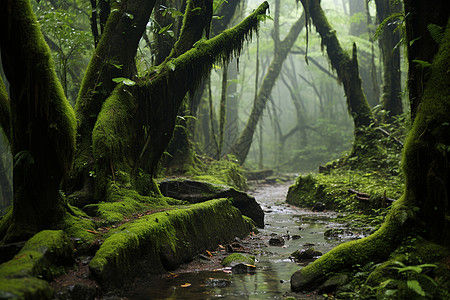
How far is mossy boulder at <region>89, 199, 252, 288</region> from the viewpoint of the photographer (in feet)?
12.5

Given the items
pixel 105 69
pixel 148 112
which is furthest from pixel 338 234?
pixel 105 69

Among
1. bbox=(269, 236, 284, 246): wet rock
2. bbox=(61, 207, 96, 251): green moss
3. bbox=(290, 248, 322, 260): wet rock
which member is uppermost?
bbox=(61, 207, 96, 251): green moss

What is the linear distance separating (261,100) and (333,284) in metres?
17.3

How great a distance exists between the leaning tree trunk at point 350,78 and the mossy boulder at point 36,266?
11.3 m

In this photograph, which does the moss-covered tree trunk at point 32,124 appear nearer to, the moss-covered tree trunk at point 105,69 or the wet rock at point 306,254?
the moss-covered tree trunk at point 105,69

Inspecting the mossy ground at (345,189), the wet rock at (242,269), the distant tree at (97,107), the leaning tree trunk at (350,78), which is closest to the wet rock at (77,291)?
the distant tree at (97,107)

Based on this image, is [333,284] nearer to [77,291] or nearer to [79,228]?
[77,291]

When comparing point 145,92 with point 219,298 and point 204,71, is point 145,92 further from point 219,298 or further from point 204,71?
point 219,298

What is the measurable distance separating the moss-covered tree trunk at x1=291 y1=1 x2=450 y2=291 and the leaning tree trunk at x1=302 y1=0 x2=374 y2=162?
9.14 meters

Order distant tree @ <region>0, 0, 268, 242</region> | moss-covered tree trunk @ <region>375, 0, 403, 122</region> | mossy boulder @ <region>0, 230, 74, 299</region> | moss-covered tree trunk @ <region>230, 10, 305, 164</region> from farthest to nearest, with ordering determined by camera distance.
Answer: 1. moss-covered tree trunk @ <region>230, 10, 305, 164</region>
2. moss-covered tree trunk @ <region>375, 0, 403, 122</region>
3. distant tree @ <region>0, 0, 268, 242</region>
4. mossy boulder @ <region>0, 230, 74, 299</region>

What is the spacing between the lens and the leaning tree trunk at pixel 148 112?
20.7 ft

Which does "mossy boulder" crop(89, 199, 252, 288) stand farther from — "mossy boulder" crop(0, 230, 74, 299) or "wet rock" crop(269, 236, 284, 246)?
"wet rock" crop(269, 236, 284, 246)

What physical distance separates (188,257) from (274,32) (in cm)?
2152

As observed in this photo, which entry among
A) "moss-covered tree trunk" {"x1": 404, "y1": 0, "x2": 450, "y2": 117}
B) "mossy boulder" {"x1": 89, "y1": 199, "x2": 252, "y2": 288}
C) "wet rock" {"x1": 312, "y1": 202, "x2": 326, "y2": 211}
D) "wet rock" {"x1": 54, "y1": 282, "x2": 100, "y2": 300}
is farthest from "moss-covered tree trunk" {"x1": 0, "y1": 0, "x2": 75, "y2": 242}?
"wet rock" {"x1": 312, "y1": 202, "x2": 326, "y2": 211}
